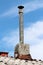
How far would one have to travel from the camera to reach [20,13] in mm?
34750

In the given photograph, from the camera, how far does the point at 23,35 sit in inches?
1359

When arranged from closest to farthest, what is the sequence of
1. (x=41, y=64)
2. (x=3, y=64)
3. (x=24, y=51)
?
(x=3, y=64)
(x=41, y=64)
(x=24, y=51)

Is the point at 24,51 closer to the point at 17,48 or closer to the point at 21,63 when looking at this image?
the point at 17,48

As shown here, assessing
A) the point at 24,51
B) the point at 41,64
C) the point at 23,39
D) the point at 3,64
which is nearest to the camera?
the point at 3,64

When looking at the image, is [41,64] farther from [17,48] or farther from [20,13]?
[20,13]

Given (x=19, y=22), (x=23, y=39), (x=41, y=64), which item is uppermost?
(x=19, y=22)

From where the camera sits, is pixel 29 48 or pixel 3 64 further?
pixel 29 48

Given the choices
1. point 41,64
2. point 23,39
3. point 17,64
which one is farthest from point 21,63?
point 23,39

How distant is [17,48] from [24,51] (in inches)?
41.0

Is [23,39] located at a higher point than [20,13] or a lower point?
lower

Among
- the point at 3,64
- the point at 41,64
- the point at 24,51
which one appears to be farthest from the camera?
the point at 24,51

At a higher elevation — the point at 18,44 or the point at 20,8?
the point at 20,8

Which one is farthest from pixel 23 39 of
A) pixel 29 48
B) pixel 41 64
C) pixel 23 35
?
pixel 41 64

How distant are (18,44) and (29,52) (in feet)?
6.73
